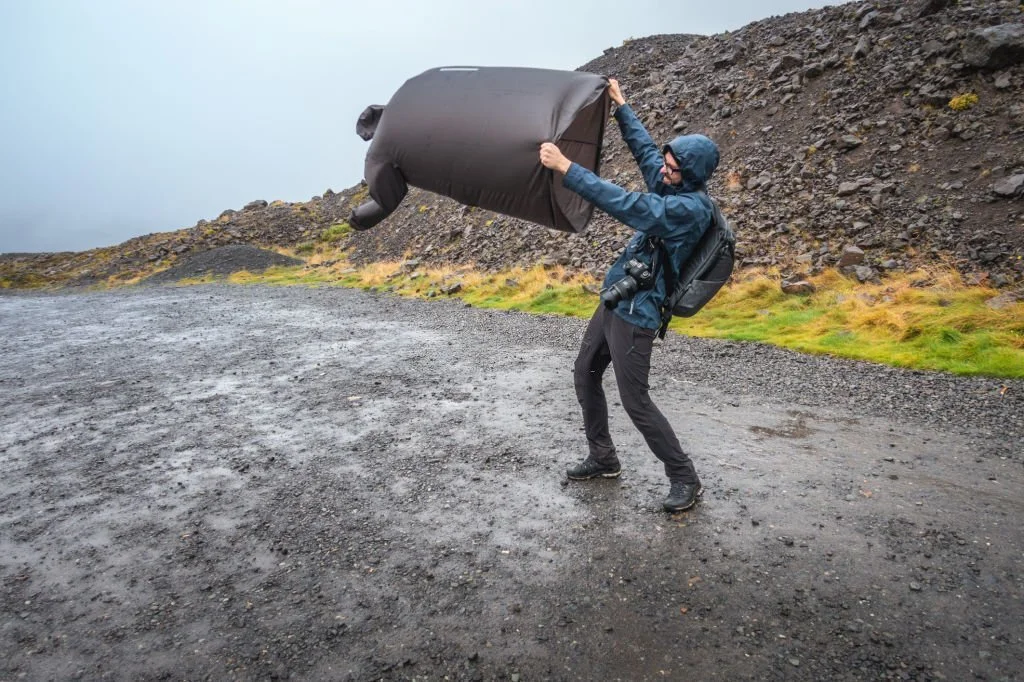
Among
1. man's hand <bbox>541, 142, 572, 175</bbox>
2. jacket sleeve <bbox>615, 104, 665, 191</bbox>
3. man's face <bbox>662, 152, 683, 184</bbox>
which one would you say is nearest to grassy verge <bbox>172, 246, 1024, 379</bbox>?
jacket sleeve <bbox>615, 104, 665, 191</bbox>

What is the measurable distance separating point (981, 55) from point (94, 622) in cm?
1823

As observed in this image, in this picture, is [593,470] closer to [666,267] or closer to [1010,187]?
[666,267]

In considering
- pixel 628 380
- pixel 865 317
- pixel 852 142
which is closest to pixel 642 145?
pixel 628 380

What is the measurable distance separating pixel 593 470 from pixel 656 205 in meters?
2.03

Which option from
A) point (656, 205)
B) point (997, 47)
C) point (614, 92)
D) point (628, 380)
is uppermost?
point (997, 47)

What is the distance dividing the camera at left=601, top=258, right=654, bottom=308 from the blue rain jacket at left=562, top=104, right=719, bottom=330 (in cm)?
5

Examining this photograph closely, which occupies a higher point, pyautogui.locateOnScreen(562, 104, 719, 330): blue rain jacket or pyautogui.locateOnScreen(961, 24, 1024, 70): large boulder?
pyautogui.locateOnScreen(961, 24, 1024, 70): large boulder

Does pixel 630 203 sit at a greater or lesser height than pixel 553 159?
lesser

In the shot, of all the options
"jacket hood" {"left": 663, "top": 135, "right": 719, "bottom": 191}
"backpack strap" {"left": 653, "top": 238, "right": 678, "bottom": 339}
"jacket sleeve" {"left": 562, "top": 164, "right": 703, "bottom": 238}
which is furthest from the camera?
"backpack strap" {"left": 653, "top": 238, "right": 678, "bottom": 339}

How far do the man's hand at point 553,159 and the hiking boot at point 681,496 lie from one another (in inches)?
82.5

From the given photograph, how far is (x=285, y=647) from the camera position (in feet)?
9.37

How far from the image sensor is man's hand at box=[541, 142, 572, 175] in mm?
3422

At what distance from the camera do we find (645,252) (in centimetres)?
381

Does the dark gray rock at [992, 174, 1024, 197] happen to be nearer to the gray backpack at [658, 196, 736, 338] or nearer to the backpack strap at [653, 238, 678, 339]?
the gray backpack at [658, 196, 736, 338]
